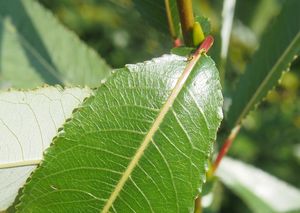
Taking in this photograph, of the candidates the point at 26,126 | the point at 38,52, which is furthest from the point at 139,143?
the point at 38,52

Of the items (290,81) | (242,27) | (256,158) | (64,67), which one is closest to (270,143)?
(256,158)

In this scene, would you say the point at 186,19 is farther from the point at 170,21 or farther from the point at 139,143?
the point at 139,143

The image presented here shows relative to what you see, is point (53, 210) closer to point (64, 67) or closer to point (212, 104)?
point (212, 104)

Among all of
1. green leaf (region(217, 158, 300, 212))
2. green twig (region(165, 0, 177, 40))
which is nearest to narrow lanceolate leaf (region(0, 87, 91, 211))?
green twig (region(165, 0, 177, 40))

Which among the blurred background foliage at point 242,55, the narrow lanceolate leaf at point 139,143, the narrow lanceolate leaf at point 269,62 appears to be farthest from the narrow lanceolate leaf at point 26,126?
the blurred background foliage at point 242,55

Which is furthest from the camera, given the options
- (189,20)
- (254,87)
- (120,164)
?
(254,87)

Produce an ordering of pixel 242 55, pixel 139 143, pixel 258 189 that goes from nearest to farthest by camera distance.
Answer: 1. pixel 139 143
2. pixel 258 189
3. pixel 242 55
